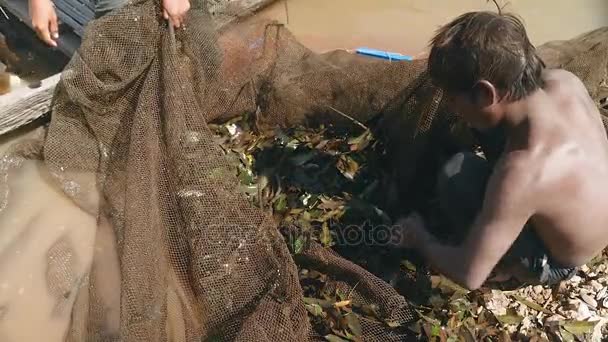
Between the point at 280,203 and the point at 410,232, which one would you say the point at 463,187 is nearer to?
the point at 410,232

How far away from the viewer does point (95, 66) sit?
294cm

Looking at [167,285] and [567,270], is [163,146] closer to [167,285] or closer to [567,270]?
[167,285]

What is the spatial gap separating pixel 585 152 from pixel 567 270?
0.56 meters

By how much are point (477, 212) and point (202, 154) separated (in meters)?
1.13

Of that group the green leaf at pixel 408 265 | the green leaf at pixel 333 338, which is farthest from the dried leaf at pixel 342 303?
the green leaf at pixel 408 265

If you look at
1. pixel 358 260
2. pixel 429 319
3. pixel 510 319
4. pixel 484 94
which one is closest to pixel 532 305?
pixel 510 319

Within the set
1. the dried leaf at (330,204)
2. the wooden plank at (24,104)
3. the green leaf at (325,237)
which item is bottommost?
the green leaf at (325,237)

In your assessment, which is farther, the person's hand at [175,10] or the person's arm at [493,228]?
the person's hand at [175,10]

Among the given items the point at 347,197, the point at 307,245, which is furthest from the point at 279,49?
the point at 307,245

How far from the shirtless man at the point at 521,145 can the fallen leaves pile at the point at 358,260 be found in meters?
0.39

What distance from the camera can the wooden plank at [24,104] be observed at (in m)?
3.13

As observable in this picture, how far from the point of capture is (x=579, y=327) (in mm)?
2658

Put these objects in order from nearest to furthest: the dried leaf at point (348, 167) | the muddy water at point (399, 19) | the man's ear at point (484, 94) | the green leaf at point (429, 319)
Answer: the man's ear at point (484, 94), the green leaf at point (429, 319), the dried leaf at point (348, 167), the muddy water at point (399, 19)

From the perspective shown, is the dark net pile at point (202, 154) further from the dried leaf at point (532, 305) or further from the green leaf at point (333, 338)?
the dried leaf at point (532, 305)
